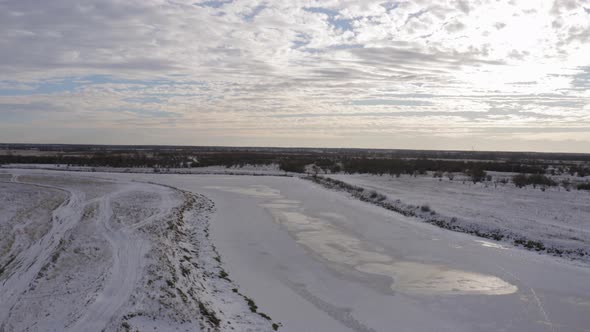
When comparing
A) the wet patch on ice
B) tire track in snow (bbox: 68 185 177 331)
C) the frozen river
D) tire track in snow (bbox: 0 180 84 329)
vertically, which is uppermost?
tire track in snow (bbox: 68 185 177 331)

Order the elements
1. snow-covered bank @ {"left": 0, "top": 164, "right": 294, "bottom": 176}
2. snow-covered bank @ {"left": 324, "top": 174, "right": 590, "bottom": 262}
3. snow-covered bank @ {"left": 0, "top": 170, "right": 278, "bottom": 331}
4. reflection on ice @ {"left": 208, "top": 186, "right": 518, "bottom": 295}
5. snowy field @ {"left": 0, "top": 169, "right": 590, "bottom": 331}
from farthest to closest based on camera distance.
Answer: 1. snow-covered bank @ {"left": 0, "top": 164, "right": 294, "bottom": 176}
2. snow-covered bank @ {"left": 324, "top": 174, "right": 590, "bottom": 262}
3. reflection on ice @ {"left": 208, "top": 186, "right": 518, "bottom": 295}
4. snowy field @ {"left": 0, "top": 169, "right": 590, "bottom": 331}
5. snow-covered bank @ {"left": 0, "top": 170, "right": 278, "bottom": 331}

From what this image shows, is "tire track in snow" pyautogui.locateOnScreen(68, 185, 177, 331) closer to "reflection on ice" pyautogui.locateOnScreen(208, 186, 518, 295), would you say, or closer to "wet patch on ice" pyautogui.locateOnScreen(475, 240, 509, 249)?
"reflection on ice" pyautogui.locateOnScreen(208, 186, 518, 295)

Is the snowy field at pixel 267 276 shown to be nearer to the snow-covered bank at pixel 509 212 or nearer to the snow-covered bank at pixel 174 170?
the snow-covered bank at pixel 509 212

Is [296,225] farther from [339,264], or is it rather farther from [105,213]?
[105,213]

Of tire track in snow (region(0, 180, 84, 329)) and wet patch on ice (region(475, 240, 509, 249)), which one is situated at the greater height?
tire track in snow (region(0, 180, 84, 329))

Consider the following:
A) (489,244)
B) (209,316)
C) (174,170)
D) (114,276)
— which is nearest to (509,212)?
(489,244)

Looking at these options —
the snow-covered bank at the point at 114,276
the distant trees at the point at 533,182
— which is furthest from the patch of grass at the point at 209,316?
the distant trees at the point at 533,182

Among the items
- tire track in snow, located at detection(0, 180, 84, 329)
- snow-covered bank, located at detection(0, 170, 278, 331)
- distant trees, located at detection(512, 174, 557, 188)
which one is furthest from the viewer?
distant trees, located at detection(512, 174, 557, 188)

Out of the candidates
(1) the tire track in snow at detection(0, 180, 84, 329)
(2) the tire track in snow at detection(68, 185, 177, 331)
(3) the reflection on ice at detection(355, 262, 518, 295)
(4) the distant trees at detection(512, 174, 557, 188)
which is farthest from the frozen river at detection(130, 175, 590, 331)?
(4) the distant trees at detection(512, 174, 557, 188)

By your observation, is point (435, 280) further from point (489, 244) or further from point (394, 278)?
point (489, 244)
